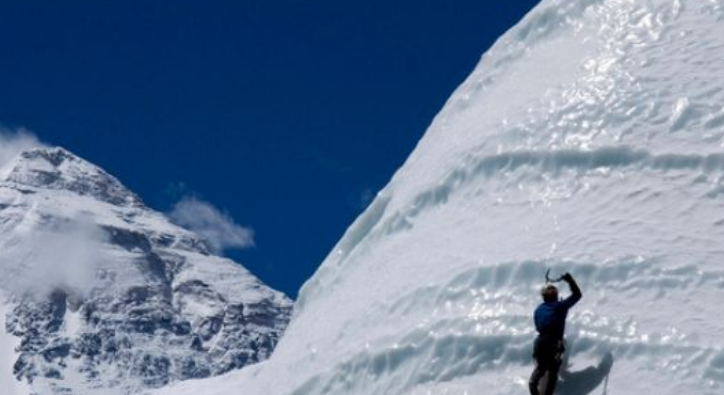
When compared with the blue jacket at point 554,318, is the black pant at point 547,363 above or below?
below

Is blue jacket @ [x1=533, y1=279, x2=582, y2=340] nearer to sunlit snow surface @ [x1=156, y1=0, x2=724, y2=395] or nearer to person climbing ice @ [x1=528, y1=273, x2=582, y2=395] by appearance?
person climbing ice @ [x1=528, y1=273, x2=582, y2=395]

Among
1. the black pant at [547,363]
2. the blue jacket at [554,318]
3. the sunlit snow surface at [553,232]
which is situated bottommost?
the black pant at [547,363]

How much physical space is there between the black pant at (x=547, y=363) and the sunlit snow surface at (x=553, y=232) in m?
0.47

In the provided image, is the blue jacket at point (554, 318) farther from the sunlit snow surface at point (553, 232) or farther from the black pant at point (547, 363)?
the sunlit snow surface at point (553, 232)

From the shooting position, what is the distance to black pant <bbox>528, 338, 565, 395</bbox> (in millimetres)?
13359

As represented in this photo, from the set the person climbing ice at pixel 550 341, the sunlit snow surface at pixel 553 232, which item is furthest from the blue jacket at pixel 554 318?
the sunlit snow surface at pixel 553 232

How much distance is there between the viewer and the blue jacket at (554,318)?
13.4 m

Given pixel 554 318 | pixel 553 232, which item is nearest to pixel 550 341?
pixel 554 318

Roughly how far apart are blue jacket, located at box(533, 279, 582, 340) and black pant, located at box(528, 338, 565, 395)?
0.07m

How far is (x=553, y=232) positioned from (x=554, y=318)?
3.22 meters

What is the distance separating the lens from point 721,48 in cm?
1828

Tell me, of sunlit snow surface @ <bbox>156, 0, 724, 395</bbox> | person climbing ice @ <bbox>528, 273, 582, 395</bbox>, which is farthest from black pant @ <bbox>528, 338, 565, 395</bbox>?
sunlit snow surface @ <bbox>156, 0, 724, 395</bbox>

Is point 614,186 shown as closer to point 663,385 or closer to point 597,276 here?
point 597,276

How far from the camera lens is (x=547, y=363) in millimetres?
13445
